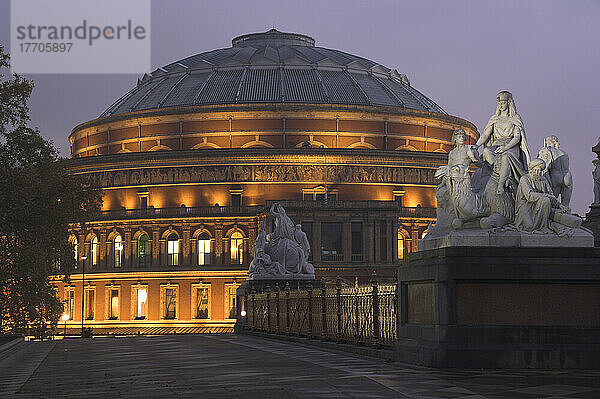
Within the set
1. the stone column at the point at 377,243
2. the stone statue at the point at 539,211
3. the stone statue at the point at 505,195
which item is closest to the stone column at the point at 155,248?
the stone column at the point at 377,243

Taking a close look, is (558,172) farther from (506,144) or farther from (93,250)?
(93,250)

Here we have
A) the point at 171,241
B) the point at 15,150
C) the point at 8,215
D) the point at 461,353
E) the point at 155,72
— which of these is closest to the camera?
the point at 461,353

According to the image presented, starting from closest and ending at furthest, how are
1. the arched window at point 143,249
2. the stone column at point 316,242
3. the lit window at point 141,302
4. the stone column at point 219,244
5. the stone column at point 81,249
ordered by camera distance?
the stone column at point 316,242 < the stone column at point 219,244 < the lit window at point 141,302 < the arched window at point 143,249 < the stone column at point 81,249

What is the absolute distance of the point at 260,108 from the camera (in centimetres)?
10075

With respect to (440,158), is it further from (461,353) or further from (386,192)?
(461,353)

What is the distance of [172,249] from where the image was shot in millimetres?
96375

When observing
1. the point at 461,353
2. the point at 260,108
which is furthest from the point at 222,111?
the point at 461,353

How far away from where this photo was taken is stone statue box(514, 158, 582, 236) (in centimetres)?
1872

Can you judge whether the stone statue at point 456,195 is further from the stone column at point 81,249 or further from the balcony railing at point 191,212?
the stone column at point 81,249

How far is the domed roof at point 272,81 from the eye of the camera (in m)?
104

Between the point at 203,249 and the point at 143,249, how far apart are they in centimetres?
638

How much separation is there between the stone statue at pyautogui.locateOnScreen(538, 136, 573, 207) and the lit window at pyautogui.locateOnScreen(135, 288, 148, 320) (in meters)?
78.7

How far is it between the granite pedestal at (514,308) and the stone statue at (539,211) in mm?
593

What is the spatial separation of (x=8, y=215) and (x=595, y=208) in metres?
24.3
